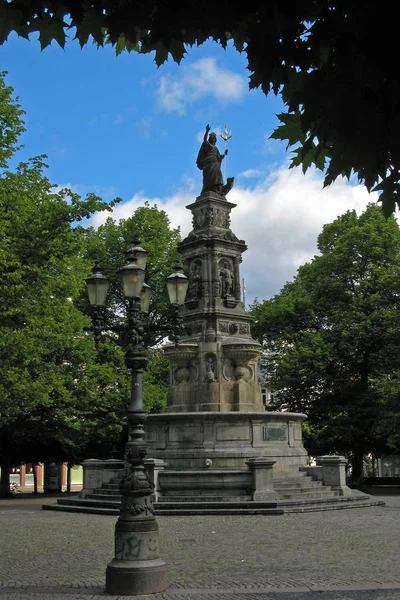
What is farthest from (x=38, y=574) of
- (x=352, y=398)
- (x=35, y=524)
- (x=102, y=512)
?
(x=352, y=398)

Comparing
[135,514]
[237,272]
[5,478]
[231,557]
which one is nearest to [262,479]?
[231,557]

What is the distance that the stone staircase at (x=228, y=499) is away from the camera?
60.9 feet

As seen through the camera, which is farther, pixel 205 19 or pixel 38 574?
pixel 38 574

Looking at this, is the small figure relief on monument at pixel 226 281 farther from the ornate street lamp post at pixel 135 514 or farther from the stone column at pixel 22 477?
the stone column at pixel 22 477

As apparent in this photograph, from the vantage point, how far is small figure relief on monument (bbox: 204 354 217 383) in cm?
2325

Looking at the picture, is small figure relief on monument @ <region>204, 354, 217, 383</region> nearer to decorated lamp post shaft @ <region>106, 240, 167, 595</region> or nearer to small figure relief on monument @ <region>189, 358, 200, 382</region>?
small figure relief on monument @ <region>189, 358, 200, 382</region>

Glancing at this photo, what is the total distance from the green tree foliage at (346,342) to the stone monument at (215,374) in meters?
10.6

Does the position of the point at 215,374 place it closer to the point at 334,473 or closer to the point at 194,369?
the point at 194,369

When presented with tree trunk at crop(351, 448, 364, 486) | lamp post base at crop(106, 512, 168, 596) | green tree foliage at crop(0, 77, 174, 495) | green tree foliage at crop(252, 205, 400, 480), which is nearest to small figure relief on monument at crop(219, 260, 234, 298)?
green tree foliage at crop(0, 77, 174, 495)

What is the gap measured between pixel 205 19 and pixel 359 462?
111 ft

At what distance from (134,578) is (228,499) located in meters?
10.8

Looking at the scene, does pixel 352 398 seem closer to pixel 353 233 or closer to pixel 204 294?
pixel 353 233

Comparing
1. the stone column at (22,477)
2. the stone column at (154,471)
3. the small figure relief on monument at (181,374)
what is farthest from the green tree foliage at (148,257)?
the stone column at (22,477)

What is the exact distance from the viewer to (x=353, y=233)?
3662 cm
